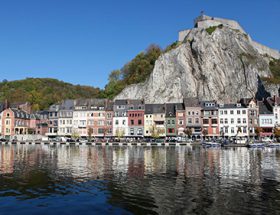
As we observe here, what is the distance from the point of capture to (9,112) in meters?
91.2

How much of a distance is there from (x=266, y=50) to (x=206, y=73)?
44273 millimetres

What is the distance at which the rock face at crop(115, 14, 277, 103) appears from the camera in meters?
94.4

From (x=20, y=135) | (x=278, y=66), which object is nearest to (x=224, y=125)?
(x=278, y=66)

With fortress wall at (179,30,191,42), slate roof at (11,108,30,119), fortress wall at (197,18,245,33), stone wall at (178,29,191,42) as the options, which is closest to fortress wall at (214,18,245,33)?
fortress wall at (197,18,245,33)

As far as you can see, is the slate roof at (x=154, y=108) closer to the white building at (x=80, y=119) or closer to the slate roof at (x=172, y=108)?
the slate roof at (x=172, y=108)

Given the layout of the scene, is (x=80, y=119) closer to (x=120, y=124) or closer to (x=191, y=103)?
(x=120, y=124)

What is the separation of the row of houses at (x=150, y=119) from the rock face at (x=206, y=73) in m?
9.29

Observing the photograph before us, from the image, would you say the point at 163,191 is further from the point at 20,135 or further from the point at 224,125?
the point at 20,135

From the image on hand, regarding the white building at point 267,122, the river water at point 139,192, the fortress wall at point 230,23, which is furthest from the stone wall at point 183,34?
the river water at point 139,192

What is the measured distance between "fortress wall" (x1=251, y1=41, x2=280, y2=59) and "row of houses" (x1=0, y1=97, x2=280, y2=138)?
44523mm

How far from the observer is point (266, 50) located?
12669 centimetres

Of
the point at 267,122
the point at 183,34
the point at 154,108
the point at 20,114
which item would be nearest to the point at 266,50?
the point at 183,34

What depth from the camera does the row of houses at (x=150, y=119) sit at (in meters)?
80.9

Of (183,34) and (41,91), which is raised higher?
(183,34)
